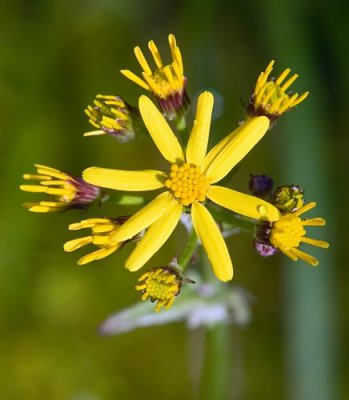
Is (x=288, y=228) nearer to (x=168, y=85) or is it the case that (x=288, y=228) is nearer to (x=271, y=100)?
(x=271, y=100)

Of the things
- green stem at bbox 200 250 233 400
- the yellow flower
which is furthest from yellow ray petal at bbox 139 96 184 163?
green stem at bbox 200 250 233 400

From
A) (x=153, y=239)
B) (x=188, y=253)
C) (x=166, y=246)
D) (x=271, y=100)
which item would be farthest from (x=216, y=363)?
(x=271, y=100)

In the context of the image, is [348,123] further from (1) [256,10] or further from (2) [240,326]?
(2) [240,326]

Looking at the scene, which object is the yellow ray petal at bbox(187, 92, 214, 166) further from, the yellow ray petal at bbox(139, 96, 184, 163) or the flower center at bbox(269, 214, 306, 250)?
the flower center at bbox(269, 214, 306, 250)

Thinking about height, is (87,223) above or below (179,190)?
below

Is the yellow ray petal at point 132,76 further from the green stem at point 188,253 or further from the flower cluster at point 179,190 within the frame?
the green stem at point 188,253

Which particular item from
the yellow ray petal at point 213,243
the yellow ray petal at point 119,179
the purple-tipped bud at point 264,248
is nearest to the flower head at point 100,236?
the yellow ray petal at point 119,179

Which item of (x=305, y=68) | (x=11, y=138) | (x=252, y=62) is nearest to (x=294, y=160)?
(x=305, y=68)
